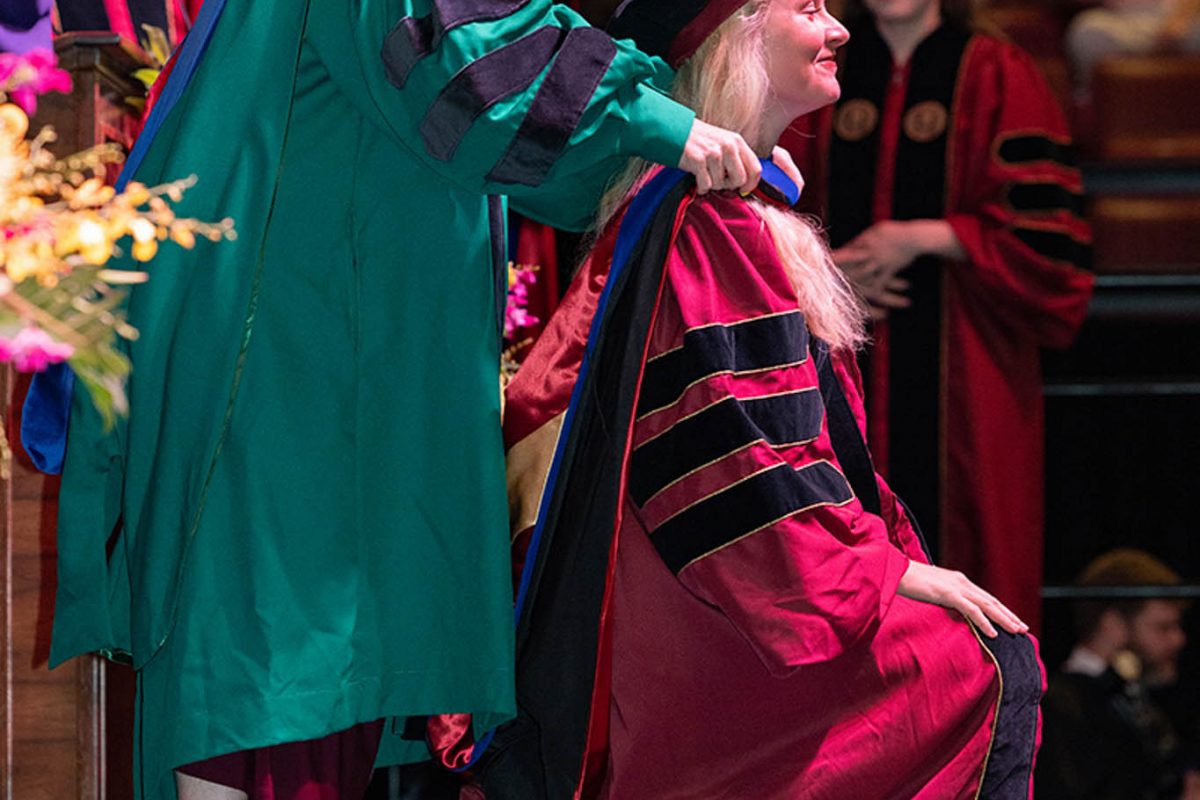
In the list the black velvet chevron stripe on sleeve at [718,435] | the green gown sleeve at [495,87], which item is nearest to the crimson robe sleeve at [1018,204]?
the black velvet chevron stripe on sleeve at [718,435]

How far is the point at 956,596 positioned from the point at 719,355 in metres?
0.46

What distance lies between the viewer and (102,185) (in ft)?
8.76

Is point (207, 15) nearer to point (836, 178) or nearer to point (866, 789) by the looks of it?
point (866, 789)

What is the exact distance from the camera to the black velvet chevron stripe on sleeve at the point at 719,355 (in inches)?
92.7

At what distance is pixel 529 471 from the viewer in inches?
98.7

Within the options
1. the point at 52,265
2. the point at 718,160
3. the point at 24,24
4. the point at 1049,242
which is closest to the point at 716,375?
the point at 718,160

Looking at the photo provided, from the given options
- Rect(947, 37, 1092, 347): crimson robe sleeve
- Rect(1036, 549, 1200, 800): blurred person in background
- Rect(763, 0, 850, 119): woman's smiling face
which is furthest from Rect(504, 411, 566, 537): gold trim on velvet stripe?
Rect(1036, 549, 1200, 800): blurred person in background

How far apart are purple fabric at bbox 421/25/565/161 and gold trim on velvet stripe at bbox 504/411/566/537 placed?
44 cm

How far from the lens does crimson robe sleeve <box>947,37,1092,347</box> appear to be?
14.1 ft

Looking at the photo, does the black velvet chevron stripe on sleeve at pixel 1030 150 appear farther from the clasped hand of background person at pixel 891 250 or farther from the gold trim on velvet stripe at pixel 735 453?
the gold trim on velvet stripe at pixel 735 453

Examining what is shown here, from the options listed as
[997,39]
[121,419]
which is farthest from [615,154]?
[997,39]

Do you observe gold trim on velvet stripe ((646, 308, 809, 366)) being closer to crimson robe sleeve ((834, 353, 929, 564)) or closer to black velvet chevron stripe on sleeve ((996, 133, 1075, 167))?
crimson robe sleeve ((834, 353, 929, 564))

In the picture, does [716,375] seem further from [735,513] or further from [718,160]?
[718,160]

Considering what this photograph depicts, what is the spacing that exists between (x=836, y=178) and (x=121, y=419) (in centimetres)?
260
